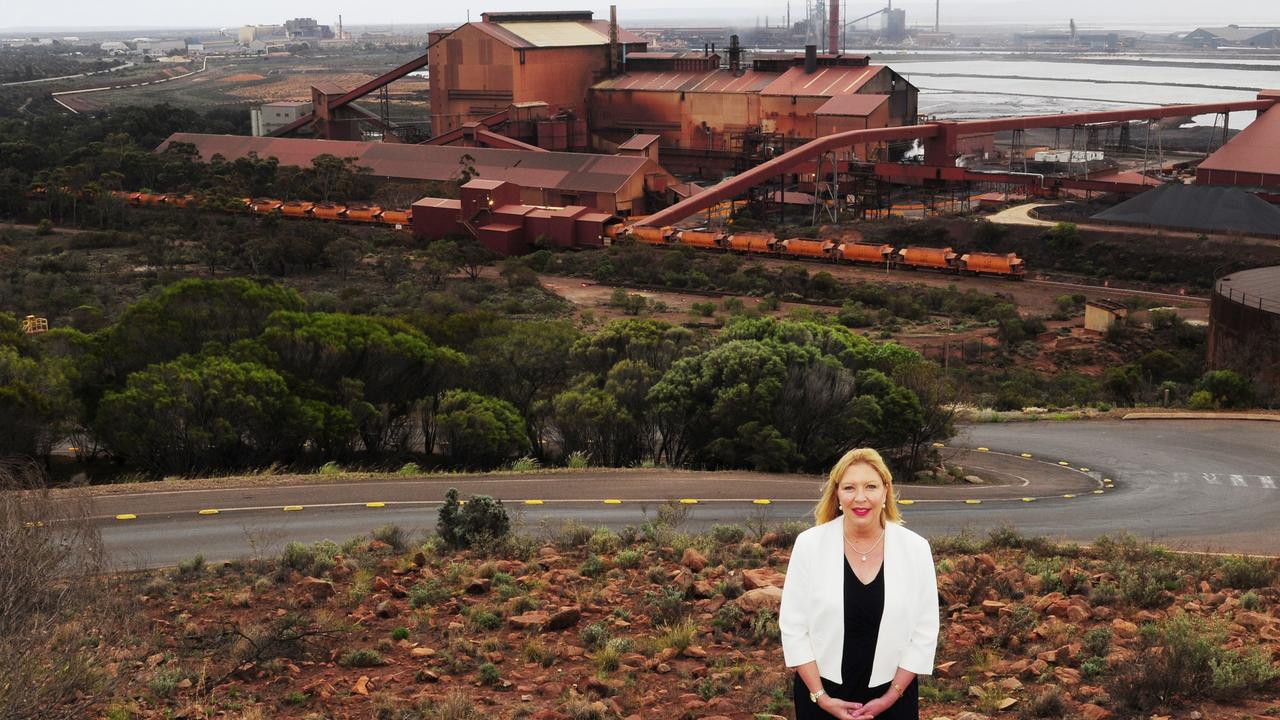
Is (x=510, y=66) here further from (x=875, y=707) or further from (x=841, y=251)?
(x=875, y=707)

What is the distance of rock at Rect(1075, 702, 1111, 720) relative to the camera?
9.30 meters

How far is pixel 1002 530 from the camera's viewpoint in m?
16.2

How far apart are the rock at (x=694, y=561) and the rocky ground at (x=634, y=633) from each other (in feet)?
0.07

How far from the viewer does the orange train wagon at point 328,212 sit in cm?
Answer: 6662

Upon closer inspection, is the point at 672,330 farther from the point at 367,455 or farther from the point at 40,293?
the point at 40,293

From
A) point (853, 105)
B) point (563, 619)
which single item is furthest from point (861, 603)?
point (853, 105)

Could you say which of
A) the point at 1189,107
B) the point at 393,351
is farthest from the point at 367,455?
the point at 1189,107

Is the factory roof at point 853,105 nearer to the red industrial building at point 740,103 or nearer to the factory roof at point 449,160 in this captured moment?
the red industrial building at point 740,103

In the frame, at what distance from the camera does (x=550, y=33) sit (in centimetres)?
8456

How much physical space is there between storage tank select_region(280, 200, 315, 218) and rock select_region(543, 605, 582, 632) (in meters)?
58.3

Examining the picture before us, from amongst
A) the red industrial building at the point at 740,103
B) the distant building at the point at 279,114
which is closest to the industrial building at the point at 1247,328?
the red industrial building at the point at 740,103

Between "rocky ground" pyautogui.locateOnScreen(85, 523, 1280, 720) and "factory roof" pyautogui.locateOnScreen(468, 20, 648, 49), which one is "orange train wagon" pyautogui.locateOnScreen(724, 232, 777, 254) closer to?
"factory roof" pyautogui.locateOnScreen(468, 20, 648, 49)

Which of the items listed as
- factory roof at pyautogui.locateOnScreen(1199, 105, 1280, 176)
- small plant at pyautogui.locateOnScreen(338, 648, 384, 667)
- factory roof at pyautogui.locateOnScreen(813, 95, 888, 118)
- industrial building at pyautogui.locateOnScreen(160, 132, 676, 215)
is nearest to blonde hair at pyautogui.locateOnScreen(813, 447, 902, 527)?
small plant at pyautogui.locateOnScreen(338, 648, 384, 667)

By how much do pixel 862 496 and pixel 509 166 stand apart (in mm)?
66172
